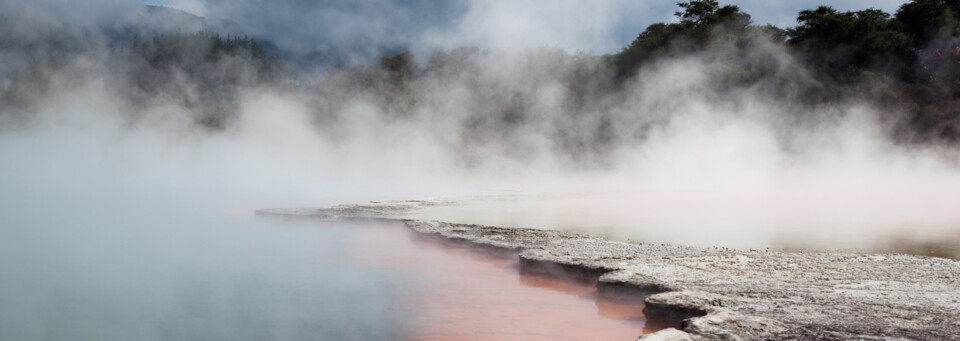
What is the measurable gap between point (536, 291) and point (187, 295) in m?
2.69

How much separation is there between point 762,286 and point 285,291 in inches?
138

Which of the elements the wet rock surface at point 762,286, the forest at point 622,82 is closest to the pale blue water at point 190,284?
the wet rock surface at point 762,286

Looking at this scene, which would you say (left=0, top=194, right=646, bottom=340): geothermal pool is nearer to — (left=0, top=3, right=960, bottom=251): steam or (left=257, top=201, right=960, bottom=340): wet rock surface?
(left=257, top=201, right=960, bottom=340): wet rock surface

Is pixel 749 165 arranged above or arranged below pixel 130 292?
above

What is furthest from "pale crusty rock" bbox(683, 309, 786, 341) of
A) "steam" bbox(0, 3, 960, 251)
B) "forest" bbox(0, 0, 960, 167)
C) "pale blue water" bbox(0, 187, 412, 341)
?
"forest" bbox(0, 0, 960, 167)

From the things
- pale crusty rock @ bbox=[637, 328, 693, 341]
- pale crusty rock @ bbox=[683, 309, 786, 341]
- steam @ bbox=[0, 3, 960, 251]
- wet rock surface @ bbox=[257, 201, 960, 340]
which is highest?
steam @ bbox=[0, 3, 960, 251]

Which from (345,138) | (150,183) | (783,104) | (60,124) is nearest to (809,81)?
(783,104)

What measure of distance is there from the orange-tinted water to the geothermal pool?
11mm

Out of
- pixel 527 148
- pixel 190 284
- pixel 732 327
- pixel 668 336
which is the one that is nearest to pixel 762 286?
pixel 732 327

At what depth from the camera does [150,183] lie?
60.2 feet

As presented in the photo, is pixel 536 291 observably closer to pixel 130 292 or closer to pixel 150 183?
pixel 130 292

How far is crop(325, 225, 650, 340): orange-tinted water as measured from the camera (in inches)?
171

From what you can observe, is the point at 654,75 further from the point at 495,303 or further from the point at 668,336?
the point at 668,336

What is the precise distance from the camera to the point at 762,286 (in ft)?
15.6
